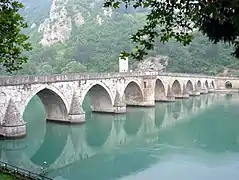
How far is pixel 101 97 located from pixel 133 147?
480 inches

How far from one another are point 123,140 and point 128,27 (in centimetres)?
6576

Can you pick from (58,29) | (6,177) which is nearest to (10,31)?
(6,177)

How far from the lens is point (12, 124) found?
2230cm

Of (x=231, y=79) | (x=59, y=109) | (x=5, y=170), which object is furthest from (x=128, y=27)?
(x=5, y=170)

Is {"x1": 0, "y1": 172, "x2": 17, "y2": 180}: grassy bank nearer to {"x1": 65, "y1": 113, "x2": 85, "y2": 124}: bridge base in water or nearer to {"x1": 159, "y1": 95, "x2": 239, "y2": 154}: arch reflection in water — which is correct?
{"x1": 159, "y1": 95, "x2": 239, "y2": 154}: arch reflection in water

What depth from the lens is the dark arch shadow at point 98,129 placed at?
24519 millimetres

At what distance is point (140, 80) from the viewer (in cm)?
3959

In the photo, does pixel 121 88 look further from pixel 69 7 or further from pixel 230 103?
pixel 69 7

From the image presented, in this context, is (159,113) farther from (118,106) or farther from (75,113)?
(75,113)

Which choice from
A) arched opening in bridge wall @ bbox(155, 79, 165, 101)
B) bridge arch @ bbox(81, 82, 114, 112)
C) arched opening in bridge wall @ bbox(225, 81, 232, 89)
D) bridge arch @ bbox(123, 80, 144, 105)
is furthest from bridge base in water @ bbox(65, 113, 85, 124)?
arched opening in bridge wall @ bbox(225, 81, 232, 89)

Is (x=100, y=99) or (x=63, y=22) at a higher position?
(x=63, y=22)

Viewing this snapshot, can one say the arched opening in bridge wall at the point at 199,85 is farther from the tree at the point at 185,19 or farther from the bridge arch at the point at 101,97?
the tree at the point at 185,19

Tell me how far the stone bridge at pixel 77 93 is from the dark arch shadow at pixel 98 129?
3.73 ft

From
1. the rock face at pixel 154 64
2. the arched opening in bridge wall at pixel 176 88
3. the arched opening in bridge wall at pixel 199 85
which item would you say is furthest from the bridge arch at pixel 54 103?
the rock face at pixel 154 64
